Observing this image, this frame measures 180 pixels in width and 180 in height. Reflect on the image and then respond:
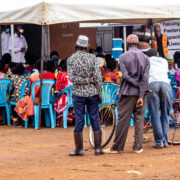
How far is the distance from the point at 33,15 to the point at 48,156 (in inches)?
115

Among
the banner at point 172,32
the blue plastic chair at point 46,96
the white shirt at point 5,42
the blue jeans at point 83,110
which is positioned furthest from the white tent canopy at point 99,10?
the white shirt at point 5,42

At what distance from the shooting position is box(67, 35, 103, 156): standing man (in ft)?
24.0

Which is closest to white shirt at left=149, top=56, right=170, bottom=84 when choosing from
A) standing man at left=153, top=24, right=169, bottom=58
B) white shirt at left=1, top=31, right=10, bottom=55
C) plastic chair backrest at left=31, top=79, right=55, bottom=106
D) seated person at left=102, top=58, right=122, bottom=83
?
seated person at left=102, top=58, right=122, bottom=83

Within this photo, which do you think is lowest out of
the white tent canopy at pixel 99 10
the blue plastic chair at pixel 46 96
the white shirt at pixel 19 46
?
the blue plastic chair at pixel 46 96

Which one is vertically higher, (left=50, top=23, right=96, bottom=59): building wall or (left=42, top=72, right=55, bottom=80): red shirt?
(left=50, top=23, right=96, bottom=59): building wall

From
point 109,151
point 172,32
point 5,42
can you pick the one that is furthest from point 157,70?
point 5,42

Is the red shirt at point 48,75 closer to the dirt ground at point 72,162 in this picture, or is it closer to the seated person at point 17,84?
the seated person at point 17,84

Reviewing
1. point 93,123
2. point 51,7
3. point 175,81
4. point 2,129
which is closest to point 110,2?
point 51,7

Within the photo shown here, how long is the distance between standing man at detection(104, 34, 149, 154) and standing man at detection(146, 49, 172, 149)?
14.2 inches

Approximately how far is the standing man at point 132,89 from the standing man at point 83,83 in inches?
13.8

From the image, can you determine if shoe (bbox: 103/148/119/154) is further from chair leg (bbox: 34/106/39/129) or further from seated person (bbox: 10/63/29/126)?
seated person (bbox: 10/63/29/126)

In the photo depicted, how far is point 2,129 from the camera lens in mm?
10320

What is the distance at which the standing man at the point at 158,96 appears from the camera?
7805 mm

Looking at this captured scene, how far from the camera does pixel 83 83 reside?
7293mm
